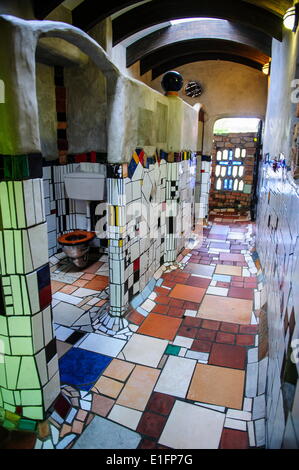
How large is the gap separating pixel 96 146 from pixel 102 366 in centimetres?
308

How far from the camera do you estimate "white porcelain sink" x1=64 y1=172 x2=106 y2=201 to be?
451 centimetres

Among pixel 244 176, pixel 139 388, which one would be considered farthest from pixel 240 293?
pixel 244 176

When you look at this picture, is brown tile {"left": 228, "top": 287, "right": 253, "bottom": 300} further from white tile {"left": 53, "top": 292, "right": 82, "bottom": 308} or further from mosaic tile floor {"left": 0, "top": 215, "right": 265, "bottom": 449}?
white tile {"left": 53, "top": 292, "right": 82, "bottom": 308}

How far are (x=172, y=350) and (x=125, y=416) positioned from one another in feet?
2.72

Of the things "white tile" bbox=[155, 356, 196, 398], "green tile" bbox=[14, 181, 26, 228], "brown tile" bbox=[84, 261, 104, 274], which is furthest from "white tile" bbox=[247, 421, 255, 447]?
"brown tile" bbox=[84, 261, 104, 274]

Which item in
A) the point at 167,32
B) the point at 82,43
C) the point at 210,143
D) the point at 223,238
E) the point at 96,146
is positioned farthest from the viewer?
the point at 210,143

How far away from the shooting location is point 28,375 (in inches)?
76.7

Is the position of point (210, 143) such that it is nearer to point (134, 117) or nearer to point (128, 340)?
point (134, 117)

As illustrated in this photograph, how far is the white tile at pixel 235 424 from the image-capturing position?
83.9 inches

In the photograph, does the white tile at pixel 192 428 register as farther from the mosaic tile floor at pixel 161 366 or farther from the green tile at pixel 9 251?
the green tile at pixel 9 251

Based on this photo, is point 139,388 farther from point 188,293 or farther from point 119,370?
point 188,293
